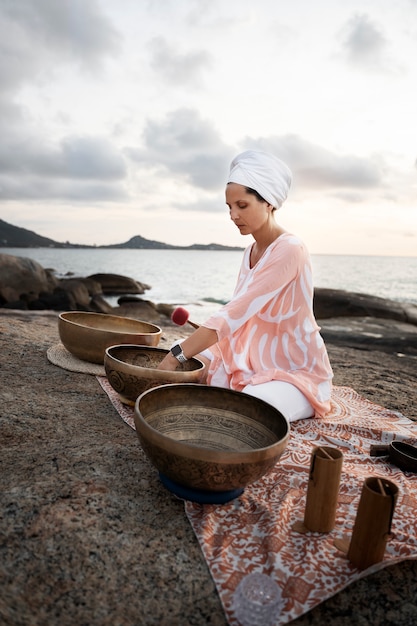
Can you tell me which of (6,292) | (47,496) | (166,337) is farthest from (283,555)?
(6,292)

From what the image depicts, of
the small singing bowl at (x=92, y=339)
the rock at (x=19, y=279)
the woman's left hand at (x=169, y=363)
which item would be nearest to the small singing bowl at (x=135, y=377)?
the woman's left hand at (x=169, y=363)

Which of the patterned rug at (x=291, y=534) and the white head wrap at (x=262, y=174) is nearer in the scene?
the patterned rug at (x=291, y=534)

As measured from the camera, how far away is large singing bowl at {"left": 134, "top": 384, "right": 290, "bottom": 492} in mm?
1445

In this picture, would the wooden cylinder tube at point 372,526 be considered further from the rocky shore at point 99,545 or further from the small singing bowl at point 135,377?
the small singing bowl at point 135,377

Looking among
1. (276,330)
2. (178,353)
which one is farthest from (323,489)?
(276,330)

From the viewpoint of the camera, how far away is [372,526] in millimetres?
1353

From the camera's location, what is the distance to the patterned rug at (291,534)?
1.33 meters

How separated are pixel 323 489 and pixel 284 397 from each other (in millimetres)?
850

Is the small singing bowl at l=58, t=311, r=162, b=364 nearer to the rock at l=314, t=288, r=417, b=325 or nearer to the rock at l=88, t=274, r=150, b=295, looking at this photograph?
the rock at l=314, t=288, r=417, b=325

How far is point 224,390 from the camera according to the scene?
1.98 meters

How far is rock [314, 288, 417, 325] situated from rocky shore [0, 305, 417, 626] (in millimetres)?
8610

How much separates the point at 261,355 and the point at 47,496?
54.0 inches

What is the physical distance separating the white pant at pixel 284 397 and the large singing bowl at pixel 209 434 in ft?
1.09

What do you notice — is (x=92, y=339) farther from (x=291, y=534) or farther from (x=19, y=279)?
(x=19, y=279)
